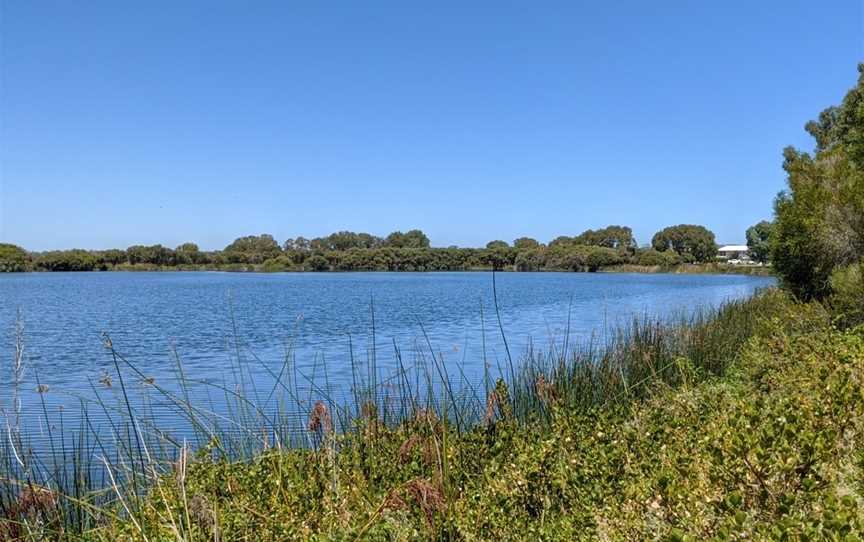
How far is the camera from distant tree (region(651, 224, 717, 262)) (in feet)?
383

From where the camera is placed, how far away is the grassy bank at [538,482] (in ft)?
8.53

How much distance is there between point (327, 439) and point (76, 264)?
9820 centimetres

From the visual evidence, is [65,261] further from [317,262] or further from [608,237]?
[608,237]

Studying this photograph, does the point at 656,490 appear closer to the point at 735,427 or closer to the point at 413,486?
the point at 735,427

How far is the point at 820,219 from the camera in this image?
12.7 metres

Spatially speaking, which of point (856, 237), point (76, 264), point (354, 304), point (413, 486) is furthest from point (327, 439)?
point (76, 264)

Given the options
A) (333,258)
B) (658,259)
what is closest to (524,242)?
(658,259)

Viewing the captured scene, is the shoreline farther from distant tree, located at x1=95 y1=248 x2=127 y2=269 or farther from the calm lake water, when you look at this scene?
the calm lake water

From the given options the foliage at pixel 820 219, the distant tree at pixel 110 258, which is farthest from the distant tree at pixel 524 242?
the foliage at pixel 820 219

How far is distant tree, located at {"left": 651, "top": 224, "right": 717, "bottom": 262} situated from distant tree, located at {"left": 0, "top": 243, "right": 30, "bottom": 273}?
99.9 meters

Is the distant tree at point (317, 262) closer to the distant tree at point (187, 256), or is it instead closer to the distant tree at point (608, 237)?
the distant tree at point (187, 256)

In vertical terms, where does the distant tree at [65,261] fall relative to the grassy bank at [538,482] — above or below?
above

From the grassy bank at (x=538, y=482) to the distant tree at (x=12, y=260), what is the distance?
304 feet

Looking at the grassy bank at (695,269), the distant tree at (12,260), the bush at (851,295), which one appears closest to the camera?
the bush at (851,295)
